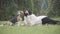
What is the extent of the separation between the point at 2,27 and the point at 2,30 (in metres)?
0.04

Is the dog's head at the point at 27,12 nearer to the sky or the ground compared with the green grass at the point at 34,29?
nearer to the sky

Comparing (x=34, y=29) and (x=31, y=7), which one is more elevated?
(x=31, y=7)

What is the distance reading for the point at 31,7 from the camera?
80.7 inches

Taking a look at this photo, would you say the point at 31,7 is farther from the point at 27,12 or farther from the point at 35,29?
the point at 35,29

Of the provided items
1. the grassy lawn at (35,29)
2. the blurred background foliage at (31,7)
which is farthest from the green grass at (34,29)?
the blurred background foliage at (31,7)

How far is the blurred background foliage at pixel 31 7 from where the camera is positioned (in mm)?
2027

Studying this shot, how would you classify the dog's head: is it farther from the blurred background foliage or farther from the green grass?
the green grass

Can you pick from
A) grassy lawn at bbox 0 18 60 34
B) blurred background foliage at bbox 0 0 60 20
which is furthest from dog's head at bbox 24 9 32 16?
grassy lawn at bbox 0 18 60 34

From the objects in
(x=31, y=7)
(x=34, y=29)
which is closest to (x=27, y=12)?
(x=31, y=7)

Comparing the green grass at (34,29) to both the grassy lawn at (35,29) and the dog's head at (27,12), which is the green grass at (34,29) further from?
the dog's head at (27,12)

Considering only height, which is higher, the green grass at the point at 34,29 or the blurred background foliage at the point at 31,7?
the blurred background foliage at the point at 31,7

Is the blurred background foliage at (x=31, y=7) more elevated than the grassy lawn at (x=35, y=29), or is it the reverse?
the blurred background foliage at (x=31, y=7)

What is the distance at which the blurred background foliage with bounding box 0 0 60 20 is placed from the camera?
203 cm

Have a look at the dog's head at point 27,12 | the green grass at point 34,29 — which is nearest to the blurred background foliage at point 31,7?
the dog's head at point 27,12
